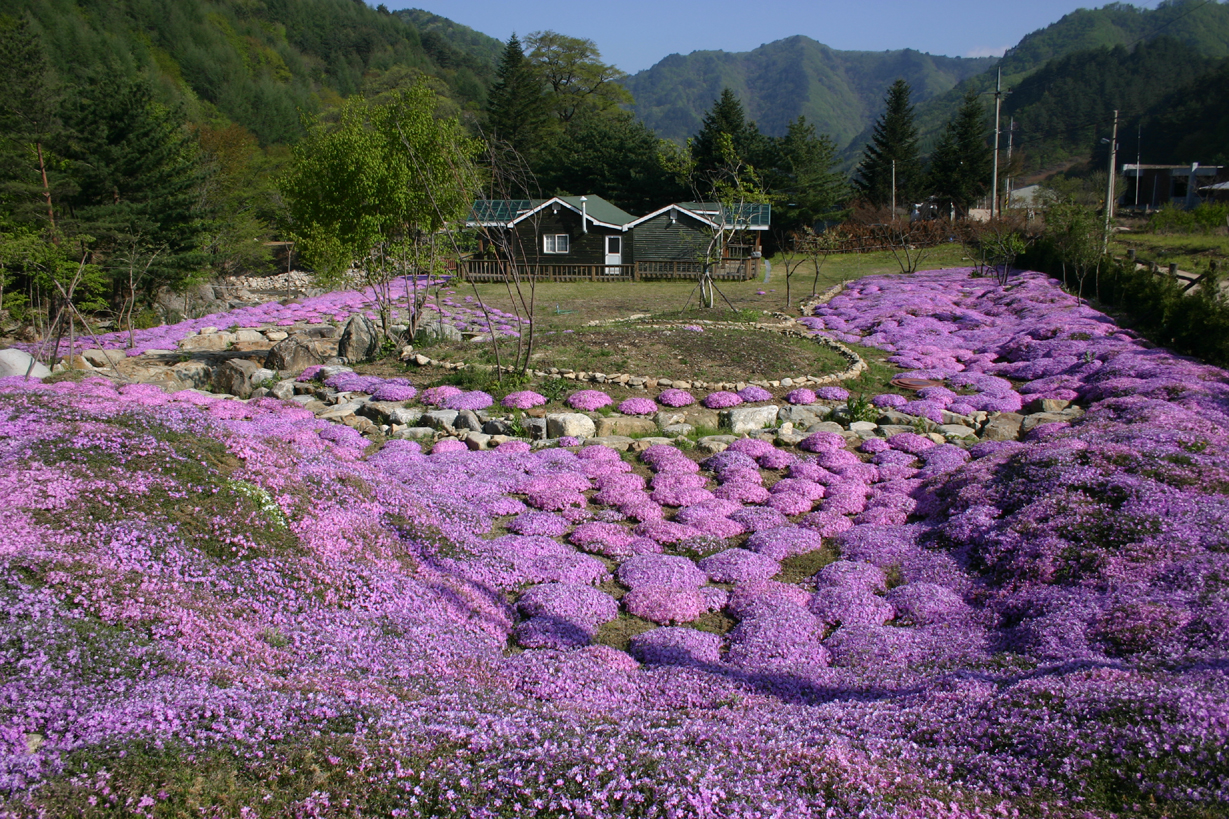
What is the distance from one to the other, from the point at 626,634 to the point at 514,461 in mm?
4759

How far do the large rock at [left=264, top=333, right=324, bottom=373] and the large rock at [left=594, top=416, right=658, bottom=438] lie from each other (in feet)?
27.9

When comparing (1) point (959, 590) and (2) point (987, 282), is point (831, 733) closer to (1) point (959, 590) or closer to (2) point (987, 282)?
(1) point (959, 590)

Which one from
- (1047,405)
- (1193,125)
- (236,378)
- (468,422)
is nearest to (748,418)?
(468,422)

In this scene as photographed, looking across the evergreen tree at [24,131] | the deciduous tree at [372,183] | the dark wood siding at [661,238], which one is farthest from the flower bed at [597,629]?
the dark wood siding at [661,238]

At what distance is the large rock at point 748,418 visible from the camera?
12.8 metres

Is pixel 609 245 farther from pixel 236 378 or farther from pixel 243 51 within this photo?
pixel 243 51

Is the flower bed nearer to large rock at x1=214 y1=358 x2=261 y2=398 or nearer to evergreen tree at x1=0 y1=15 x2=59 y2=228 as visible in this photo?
large rock at x1=214 y1=358 x2=261 y2=398

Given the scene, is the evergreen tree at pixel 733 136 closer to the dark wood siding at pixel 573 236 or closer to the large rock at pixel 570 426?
the dark wood siding at pixel 573 236

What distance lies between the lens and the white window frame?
45.4 metres

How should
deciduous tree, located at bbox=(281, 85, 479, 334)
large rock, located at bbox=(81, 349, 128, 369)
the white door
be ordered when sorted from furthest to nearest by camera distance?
the white door < large rock, located at bbox=(81, 349, 128, 369) < deciduous tree, located at bbox=(281, 85, 479, 334)

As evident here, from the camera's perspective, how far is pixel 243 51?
10769 centimetres

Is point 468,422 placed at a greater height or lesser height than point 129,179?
lesser

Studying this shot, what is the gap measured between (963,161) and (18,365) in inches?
2714

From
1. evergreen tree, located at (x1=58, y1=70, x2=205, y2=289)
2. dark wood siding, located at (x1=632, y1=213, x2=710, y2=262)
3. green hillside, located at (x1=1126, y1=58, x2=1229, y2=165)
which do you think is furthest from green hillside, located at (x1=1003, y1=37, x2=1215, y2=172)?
evergreen tree, located at (x1=58, y1=70, x2=205, y2=289)
